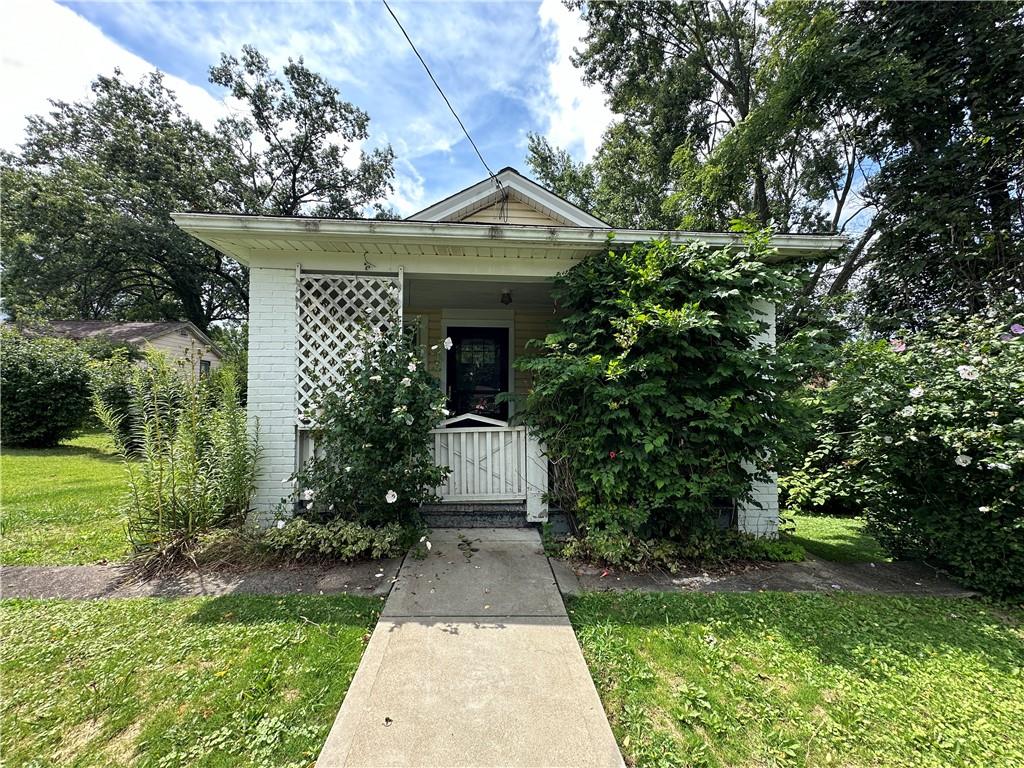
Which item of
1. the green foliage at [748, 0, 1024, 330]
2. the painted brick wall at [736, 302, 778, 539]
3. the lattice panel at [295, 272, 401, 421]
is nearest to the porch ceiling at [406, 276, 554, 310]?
the lattice panel at [295, 272, 401, 421]

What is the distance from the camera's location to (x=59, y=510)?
4.82m

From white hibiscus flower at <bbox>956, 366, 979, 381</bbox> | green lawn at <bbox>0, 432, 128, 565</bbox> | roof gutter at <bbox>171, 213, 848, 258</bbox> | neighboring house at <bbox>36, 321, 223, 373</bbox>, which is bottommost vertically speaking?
green lawn at <bbox>0, 432, 128, 565</bbox>

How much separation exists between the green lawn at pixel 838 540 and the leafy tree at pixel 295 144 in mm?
20565

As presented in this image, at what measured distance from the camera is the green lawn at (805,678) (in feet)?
5.91

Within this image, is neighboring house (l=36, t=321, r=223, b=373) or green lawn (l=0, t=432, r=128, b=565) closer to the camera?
green lawn (l=0, t=432, r=128, b=565)

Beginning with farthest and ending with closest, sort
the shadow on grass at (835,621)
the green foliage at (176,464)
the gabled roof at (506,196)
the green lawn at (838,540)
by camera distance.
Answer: the gabled roof at (506,196) → the green lawn at (838,540) → the green foliage at (176,464) → the shadow on grass at (835,621)

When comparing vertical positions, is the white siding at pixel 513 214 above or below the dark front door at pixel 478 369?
above

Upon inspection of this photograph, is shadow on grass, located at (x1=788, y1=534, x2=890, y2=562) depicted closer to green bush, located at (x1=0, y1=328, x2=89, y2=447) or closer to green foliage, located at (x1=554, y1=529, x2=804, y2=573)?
green foliage, located at (x1=554, y1=529, x2=804, y2=573)

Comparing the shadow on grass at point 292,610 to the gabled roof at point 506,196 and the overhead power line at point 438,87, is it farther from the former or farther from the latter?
the gabled roof at point 506,196

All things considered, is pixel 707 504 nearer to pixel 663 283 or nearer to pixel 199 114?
pixel 663 283

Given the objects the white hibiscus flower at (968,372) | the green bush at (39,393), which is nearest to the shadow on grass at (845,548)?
the white hibiscus flower at (968,372)

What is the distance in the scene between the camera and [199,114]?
1783 cm

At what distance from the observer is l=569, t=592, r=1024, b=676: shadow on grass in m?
2.49

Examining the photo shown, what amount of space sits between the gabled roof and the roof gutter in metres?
3.05
